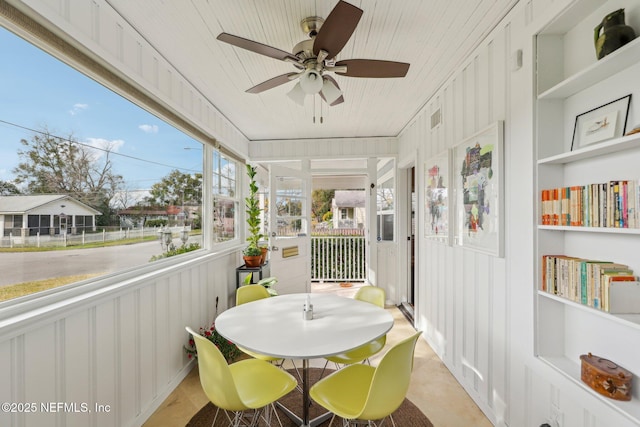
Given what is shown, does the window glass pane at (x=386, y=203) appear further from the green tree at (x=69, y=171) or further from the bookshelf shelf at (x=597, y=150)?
the green tree at (x=69, y=171)

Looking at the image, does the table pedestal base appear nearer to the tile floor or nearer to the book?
the tile floor

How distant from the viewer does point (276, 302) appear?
2.14 meters

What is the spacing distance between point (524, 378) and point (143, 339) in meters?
2.36

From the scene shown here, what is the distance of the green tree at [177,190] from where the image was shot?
2301 mm

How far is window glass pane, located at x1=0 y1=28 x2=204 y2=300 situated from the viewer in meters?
1.25

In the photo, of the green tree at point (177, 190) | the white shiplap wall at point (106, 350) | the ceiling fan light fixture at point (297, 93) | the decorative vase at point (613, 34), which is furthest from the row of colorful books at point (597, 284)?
the green tree at point (177, 190)

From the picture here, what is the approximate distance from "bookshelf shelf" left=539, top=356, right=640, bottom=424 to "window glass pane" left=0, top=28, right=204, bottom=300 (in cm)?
250

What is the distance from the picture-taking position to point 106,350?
161 cm

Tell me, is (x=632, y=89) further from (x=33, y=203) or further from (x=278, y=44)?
(x=33, y=203)

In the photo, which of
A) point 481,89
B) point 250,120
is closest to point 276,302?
point 481,89

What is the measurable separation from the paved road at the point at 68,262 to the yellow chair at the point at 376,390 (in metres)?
1.45

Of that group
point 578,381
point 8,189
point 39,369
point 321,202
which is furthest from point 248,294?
point 321,202

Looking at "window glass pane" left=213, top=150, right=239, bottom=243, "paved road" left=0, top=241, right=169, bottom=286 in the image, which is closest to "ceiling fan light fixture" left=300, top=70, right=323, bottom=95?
"paved road" left=0, top=241, right=169, bottom=286

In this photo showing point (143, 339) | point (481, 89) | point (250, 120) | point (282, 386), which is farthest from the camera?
point (250, 120)
